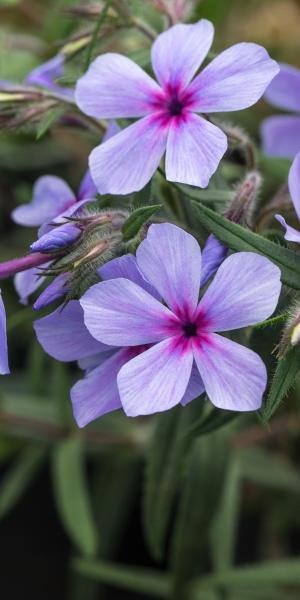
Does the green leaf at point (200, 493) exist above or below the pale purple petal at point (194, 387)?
below

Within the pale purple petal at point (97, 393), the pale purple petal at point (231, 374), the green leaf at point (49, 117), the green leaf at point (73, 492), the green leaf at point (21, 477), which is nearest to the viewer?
the pale purple petal at point (231, 374)

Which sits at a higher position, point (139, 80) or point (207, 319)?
point (139, 80)

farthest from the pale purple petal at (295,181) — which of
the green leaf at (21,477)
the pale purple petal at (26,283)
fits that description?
the green leaf at (21,477)

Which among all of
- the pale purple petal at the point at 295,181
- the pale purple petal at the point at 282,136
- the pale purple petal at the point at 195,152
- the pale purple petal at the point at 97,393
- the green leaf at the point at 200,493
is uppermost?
the pale purple petal at the point at 195,152

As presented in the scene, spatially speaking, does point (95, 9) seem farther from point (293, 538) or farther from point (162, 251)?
point (293, 538)

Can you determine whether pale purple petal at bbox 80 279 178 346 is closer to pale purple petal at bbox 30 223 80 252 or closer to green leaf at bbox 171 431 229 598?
pale purple petal at bbox 30 223 80 252

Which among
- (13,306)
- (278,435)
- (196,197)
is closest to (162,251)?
(196,197)

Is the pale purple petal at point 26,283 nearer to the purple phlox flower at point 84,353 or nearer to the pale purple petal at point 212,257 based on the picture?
the purple phlox flower at point 84,353
